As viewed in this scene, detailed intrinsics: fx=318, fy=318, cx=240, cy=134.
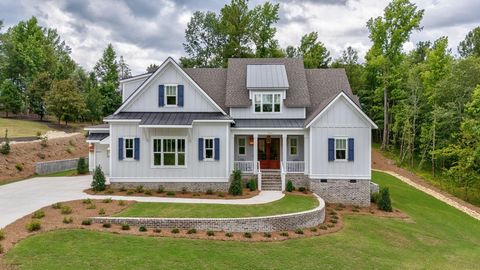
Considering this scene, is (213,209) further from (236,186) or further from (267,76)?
(267,76)

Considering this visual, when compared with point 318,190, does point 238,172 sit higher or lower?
higher

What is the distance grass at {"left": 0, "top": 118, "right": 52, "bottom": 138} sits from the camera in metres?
33.3

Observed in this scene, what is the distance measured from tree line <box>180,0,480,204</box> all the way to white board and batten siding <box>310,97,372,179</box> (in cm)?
1168

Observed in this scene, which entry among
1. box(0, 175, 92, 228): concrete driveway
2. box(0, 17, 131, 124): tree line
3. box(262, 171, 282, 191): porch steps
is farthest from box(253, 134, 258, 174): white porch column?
box(0, 17, 131, 124): tree line

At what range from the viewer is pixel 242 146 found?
70.2 ft

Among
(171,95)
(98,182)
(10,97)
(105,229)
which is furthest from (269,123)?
(10,97)

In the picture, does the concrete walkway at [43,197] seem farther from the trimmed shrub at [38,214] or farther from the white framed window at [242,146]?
the white framed window at [242,146]

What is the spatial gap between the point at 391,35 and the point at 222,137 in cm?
2964

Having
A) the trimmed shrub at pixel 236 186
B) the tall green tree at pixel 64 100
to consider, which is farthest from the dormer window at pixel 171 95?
the tall green tree at pixel 64 100

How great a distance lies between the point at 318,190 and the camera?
18.8m

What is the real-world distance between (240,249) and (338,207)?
902 centimetres

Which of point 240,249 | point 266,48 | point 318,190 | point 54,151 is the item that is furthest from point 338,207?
point 266,48

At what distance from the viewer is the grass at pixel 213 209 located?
13.3 m

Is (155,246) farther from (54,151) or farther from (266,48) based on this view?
(266,48)
